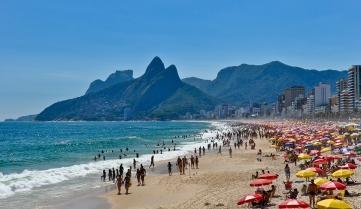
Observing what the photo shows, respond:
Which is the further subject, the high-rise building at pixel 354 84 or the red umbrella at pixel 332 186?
the high-rise building at pixel 354 84

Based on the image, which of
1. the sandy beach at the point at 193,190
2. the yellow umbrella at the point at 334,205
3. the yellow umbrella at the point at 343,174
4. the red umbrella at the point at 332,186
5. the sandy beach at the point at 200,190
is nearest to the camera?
the yellow umbrella at the point at 334,205

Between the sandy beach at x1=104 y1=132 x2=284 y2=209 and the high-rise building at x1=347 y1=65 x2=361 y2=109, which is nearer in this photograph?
the sandy beach at x1=104 y1=132 x2=284 y2=209

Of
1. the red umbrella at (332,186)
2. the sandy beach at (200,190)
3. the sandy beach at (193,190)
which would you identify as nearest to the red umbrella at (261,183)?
the sandy beach at (200,190)

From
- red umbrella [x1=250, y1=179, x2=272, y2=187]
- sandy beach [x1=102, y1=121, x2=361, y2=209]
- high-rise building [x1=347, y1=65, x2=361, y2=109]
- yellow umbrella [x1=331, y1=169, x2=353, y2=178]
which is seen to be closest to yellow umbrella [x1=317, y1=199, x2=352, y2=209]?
sandy beach [x1=102, y1=121, x2=361, y2=209]

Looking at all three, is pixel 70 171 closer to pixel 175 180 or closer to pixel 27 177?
pixel 27 177

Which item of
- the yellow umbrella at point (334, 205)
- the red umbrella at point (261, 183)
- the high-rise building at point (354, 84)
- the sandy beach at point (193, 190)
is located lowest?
the sandy beach at point (193, 190)

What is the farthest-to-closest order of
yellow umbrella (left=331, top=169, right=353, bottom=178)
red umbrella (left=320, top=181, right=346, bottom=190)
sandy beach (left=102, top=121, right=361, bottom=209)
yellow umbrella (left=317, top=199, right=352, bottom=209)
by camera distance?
yellow umbrella (left=331, top=169, right=353, bottom=178) < sandy beach (left=102, top=121, right=361, bottom=209) < red umbrella (left=320, top=181, right=346, bottom=190) < yellow umbrella (left=317, top=199, right=352, bottom=209)

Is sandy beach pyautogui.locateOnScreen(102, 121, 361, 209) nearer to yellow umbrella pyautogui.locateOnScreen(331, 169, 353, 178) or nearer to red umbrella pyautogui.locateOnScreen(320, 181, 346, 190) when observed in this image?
yellow umbrella pyautogui.locateOnScreen(331, 169, 353, 178)

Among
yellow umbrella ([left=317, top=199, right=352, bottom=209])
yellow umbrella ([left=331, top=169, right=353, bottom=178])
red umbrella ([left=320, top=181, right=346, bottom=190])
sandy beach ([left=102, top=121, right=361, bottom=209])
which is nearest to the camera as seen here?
yellow umbrella ([left=317, top=199, right=352, bottom=209])

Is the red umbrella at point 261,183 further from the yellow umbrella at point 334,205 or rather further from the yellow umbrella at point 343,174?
the yellow umbrella at point 334,205

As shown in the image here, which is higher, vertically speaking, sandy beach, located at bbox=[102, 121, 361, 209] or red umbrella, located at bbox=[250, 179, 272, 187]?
red umbrella, located at bbox=[250, 179, 272, 187]

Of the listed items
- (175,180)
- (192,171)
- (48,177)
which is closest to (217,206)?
(175,180)

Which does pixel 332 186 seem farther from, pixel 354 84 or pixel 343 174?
pixel 354 84
